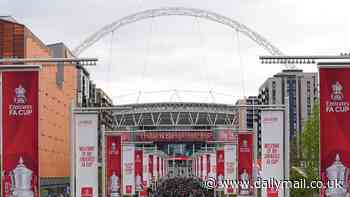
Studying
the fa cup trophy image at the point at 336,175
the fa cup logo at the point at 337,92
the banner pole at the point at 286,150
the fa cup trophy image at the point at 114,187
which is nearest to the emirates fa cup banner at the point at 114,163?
the fa cup trophy image at the point at 114,187

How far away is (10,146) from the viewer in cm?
2712

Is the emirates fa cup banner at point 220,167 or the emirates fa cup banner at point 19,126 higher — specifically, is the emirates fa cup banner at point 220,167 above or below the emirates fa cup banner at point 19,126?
below

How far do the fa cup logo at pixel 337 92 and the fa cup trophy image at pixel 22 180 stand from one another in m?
8.85

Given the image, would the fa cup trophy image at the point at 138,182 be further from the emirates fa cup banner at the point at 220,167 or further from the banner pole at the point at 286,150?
the banner pole at the point at 286,150

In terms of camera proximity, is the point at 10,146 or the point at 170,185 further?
the point at 170,185

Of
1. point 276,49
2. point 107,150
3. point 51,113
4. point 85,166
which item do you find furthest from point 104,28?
point 85,166

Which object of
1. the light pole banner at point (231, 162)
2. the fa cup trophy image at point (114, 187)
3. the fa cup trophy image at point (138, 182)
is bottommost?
the fa cup trophy image at point (138, 182)

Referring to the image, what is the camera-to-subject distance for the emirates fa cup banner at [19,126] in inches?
1052

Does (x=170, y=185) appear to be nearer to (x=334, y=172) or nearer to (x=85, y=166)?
(x=85, y=166)

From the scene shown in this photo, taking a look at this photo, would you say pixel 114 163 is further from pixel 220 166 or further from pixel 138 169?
pixel 138 169

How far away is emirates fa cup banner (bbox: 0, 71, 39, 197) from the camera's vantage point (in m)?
26.7

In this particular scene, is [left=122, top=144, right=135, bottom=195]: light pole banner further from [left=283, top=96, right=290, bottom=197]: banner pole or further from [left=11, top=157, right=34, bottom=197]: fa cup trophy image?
[left=11, top=157, right=34, bottom=197]: fa cup trophy image

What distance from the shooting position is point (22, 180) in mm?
27391

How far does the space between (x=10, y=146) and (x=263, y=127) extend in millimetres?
10566
